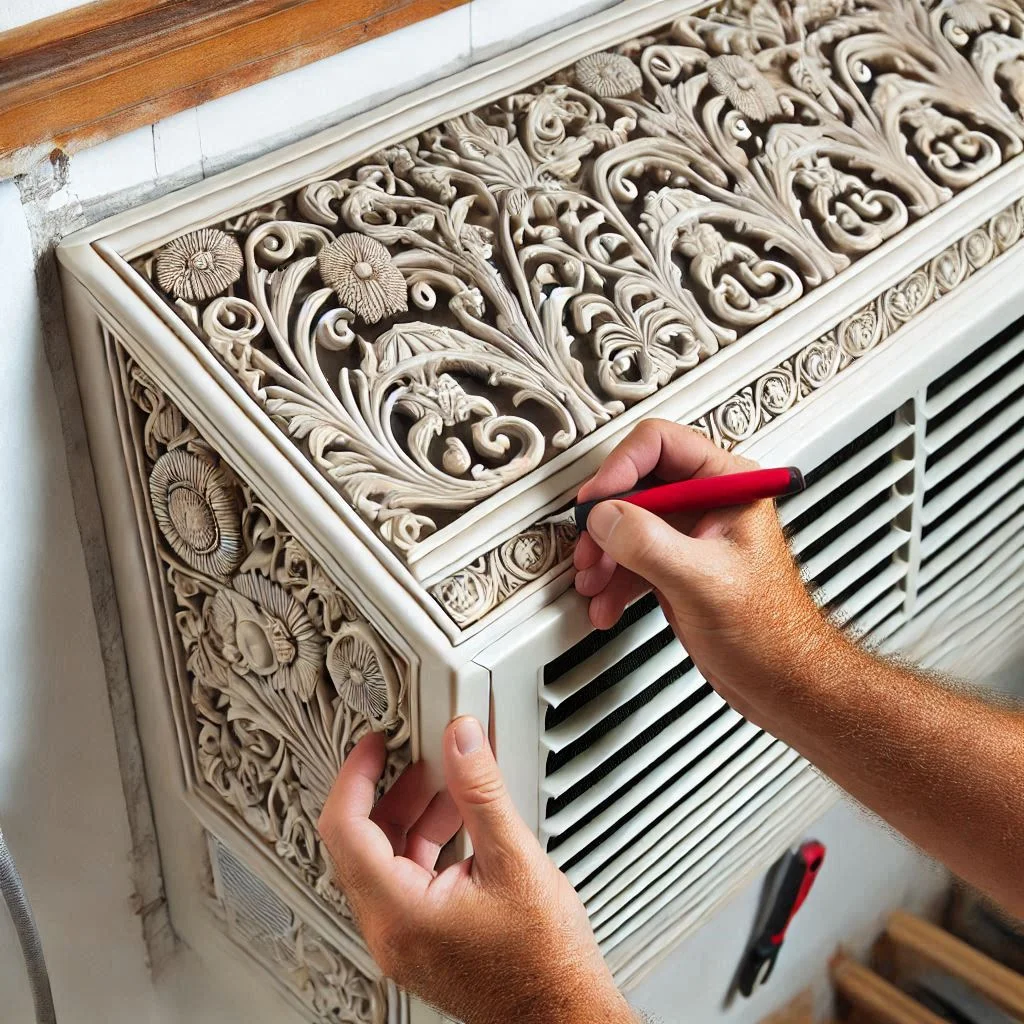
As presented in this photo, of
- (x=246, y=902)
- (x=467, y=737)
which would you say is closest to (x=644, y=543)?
(x=467, y=737)

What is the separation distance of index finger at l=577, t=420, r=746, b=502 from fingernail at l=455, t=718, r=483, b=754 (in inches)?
6.2

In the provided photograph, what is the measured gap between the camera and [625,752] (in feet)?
2.98

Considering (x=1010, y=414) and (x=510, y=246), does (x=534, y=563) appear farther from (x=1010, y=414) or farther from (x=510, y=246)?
(x=1010, y=414)

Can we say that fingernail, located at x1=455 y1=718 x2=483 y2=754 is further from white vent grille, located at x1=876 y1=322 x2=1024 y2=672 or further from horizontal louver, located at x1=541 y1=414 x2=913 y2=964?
white vent grille, located at x1=876 y1=322 x2=1024 y2=672

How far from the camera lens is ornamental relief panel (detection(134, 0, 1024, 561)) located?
0.81 m

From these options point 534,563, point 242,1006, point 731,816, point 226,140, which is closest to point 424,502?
point 534,563

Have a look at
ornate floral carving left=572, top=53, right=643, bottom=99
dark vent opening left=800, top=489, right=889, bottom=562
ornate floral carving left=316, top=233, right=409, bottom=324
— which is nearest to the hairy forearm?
dark vent opening left=800, top=489, right=889, bottom=562

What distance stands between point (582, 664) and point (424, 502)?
0.15 meters

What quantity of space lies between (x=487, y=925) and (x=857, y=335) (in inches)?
19.1

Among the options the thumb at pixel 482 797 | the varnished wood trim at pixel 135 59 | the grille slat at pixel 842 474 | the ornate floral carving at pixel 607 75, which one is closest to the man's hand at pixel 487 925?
the thumb at pixel 482 797

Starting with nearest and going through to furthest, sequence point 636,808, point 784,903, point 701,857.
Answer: point 636,808 → point 701,857 → point 784,903

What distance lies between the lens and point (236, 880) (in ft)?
3.56

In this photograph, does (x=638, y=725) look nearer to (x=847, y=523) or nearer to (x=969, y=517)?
(x=847, y=523)

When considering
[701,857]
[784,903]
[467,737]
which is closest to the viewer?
[467,737]
